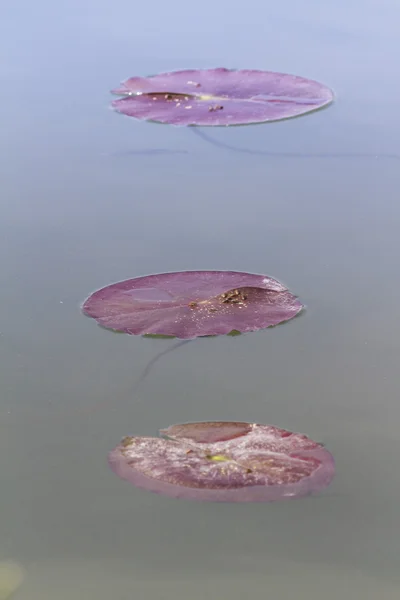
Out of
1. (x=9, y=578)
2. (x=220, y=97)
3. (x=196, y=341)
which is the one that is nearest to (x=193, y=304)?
(x=196, y=341)

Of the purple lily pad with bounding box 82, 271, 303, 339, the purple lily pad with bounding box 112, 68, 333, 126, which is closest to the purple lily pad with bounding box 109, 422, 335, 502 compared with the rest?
the purple lily pad with bounding box 82, 271, 303, 339

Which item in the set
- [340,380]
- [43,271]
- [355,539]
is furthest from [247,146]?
[355,539]

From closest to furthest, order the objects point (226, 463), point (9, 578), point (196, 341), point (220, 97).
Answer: point (9, 578) → point (226, 463) → point (196, 341) → point (220, 97)

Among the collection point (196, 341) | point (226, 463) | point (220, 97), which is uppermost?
point (220, 97)

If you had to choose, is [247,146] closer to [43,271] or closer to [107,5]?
[43,271]

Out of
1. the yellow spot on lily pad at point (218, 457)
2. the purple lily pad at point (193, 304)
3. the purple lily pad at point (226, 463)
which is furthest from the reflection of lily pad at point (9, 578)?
the purple lily pad at point (193, 304)

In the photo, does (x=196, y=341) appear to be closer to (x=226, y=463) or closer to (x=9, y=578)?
(x=226, y=463)

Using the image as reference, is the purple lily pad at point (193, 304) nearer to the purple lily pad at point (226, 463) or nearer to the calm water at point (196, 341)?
the calm water at point (196, 341)
